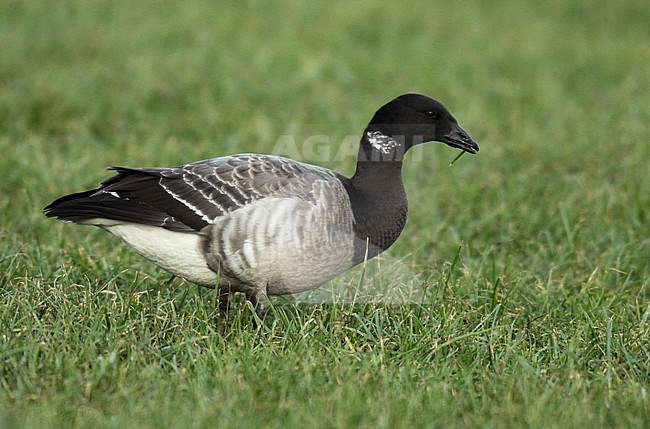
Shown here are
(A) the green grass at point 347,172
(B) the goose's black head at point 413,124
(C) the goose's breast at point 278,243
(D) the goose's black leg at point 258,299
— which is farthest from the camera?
(B) the goose's black head at point 413,124

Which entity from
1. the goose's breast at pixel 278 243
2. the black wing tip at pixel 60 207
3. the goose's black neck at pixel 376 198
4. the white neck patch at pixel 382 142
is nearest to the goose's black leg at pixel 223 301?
→ the goose's breast at pixel 278 243

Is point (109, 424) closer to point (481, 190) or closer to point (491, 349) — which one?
point (491, 349)

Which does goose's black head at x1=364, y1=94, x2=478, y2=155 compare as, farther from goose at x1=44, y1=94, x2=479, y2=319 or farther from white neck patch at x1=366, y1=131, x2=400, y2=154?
goose at x1=44, y1=94, x2=479, y2=319

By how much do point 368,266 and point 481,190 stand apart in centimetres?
231

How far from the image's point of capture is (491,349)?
455 cm

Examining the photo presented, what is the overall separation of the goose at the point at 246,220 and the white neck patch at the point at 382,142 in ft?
0.98

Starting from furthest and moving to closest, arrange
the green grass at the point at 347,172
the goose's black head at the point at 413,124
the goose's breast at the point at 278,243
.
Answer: the goose's black head at the point at 413,124
the goose's breast at the point at 278,243
the green grass at the point at 347,172

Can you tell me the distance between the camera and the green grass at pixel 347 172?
4.09 meters

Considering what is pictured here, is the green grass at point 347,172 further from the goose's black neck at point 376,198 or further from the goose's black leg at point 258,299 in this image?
the goose's black neck at point 376,198

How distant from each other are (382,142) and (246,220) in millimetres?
1073

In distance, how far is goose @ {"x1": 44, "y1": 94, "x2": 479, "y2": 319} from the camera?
4.78 meters

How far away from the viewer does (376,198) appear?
521 cm

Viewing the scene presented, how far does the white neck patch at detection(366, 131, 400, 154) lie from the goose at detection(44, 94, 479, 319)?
11.7 inches

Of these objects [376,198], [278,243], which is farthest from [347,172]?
[278,243]
